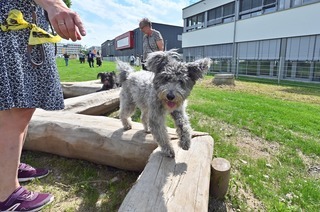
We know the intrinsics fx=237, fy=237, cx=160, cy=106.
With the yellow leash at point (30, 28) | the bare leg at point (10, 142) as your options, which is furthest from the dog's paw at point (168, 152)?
the yellow leash at point (30, 28)

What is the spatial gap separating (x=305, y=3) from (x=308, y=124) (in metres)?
14.8

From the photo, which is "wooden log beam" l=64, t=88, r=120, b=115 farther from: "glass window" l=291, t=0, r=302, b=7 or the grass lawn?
"glass window" l=291, t=0, r=302, b=7

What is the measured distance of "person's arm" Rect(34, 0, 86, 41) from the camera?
141cm

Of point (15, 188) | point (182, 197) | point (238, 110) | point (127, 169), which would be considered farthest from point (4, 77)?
point (238, 110)

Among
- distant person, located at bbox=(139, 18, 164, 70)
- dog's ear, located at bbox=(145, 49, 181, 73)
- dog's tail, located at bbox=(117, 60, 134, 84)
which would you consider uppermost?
distant person, located at bbox=(139, 18, 164, 70)

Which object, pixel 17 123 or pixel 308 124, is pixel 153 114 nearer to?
pixel 17 123

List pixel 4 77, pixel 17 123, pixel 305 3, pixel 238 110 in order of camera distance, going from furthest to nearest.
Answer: pixel 305 3 → pixel 238 110 → pixel 17 123 → pixel 4 77

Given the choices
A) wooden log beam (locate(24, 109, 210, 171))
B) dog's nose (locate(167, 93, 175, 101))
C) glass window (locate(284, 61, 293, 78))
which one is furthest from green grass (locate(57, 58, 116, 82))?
glass window (locate(284, 61, 293, 78))

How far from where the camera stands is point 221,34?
946 inches

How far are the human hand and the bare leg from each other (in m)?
0.79

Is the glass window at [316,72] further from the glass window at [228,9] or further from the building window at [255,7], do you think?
the glass window at [228,9]

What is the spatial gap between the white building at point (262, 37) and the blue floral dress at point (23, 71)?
41.5 feet

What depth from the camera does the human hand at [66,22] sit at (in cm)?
141

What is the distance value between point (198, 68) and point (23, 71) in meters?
1.83
